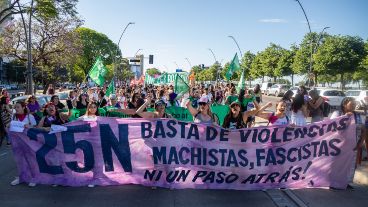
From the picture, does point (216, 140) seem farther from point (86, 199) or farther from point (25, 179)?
point (25, 179)

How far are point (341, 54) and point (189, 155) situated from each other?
132ft

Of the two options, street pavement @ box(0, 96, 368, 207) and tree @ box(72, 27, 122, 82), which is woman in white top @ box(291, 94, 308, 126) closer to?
street pavement @ box(0, 96, 368, 207)

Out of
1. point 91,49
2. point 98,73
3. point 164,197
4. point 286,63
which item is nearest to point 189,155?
point 164,197

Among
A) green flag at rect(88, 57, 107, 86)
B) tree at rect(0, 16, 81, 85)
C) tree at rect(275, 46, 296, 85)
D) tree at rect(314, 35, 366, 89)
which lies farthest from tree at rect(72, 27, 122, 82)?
green flag at rect(88, 57, 107, 86)

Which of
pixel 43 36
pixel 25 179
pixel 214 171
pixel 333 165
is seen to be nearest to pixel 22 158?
pixel 25 179

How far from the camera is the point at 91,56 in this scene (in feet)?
279

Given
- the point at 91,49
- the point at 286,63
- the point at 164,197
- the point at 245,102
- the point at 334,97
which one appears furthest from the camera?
the point at 91,49

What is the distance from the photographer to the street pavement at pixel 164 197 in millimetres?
5715

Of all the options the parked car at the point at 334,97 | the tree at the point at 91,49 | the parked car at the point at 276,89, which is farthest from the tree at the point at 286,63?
the tree at the point at 91,49

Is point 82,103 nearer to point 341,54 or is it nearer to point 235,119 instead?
point 235,119

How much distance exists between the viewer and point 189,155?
6434 mm

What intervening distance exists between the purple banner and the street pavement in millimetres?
139

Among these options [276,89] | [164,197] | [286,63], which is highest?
[286,63]

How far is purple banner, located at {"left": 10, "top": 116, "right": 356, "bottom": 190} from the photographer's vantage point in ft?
21.1
